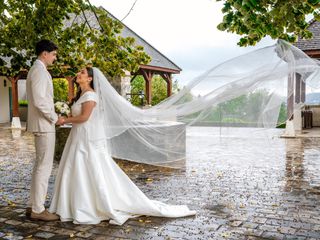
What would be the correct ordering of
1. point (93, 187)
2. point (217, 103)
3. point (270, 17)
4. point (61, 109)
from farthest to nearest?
point (217, 103) → point (61, 109) → point (93, 187) → point (270, 17)

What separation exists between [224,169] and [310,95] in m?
3.30

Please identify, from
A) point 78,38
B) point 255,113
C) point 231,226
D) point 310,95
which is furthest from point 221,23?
point 78,38

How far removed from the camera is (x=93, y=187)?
5.24 meters

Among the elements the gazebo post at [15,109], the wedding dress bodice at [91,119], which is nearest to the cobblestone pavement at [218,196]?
the wedding dress bodice at [91,119]

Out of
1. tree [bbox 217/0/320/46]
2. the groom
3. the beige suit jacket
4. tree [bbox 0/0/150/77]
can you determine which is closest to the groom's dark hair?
the groom

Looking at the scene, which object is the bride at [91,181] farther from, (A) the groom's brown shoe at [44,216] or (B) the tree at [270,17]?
(B) the tree at [270,17]

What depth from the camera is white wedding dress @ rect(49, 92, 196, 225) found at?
5168 mm

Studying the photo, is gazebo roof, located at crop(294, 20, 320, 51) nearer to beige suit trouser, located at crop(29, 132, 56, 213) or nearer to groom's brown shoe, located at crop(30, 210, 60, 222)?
beige suit trouser, located at crop(29, 132, 56, 213)

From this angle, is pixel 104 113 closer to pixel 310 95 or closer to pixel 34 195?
pixel 34 195

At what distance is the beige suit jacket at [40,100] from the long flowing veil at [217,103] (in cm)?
72

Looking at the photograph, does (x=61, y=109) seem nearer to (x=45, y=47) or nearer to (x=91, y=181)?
(x=45, y=47)

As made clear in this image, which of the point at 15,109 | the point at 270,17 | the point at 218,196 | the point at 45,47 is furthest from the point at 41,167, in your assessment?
the point at 15,109

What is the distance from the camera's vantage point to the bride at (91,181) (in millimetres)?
5172

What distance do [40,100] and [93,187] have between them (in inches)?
50.2
